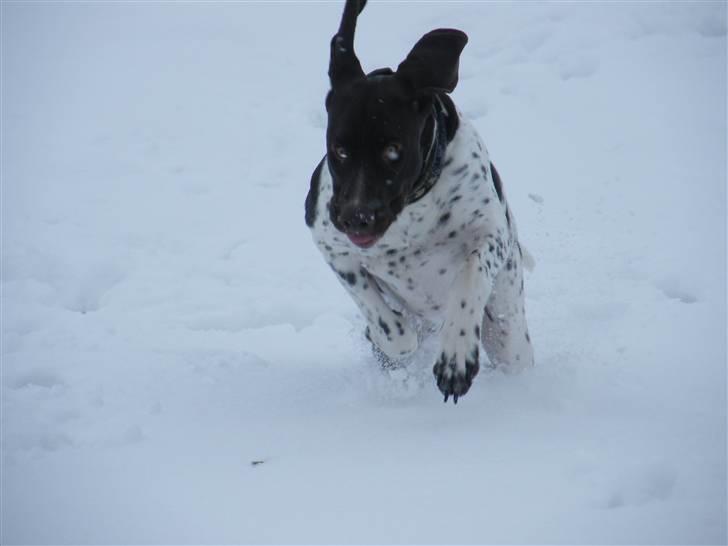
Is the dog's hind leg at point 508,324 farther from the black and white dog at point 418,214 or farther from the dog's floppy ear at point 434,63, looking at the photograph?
the dog's floppy ear at point 434,63

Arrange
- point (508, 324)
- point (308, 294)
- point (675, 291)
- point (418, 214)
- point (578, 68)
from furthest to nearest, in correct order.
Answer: point (578, 68) → point (308, 294) → point (675, 291) → point (508, 324) → point (418, 214)

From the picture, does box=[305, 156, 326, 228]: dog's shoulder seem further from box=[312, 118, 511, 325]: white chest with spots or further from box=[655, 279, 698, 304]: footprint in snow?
box=[655, 279, 698, 304]: footprint in snow

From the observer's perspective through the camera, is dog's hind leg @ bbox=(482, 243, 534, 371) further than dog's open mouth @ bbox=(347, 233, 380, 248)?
Yes

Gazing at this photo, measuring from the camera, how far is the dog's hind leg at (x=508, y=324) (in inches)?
154

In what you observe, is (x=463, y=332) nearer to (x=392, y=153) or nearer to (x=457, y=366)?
(x=457, y=366)

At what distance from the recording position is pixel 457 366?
121 inches

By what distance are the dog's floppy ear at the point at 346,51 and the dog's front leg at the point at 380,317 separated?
901 millimetres

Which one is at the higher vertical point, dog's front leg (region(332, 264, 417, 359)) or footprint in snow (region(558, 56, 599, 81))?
footprint in snow (region(558, 56, 599, 81))

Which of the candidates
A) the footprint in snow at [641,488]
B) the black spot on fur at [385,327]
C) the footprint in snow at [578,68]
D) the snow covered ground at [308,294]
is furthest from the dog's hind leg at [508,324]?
the footprint in snow at [578,68]

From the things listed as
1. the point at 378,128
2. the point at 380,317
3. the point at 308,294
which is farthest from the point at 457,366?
the point at 308,294

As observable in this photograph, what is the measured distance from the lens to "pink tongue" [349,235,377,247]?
3.02 metres

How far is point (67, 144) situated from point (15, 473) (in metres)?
5.37

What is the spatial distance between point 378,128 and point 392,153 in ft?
0.34

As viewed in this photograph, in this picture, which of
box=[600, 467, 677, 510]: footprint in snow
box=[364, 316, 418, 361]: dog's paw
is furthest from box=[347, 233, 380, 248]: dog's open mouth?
box=[600, 467, 677, 510]: footprint in snow
